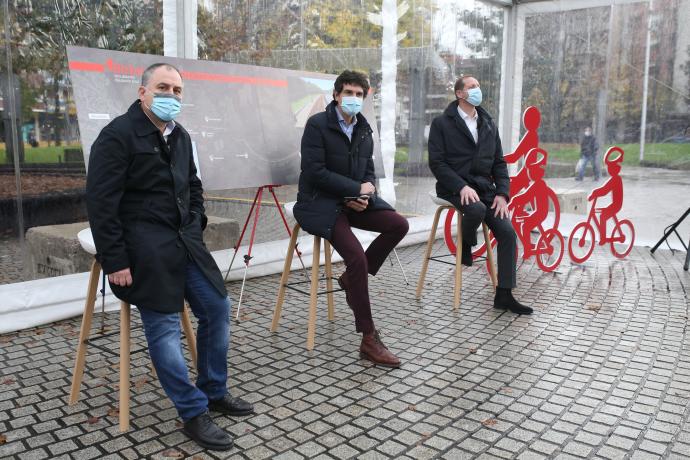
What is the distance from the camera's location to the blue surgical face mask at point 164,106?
2961mm

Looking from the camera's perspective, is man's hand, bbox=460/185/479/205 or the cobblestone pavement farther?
man's hand, bbox=460/185/479/205

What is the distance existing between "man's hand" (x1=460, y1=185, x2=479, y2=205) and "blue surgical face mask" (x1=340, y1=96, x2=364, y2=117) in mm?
1308

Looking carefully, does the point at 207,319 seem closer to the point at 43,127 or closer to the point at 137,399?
the point at 137,399

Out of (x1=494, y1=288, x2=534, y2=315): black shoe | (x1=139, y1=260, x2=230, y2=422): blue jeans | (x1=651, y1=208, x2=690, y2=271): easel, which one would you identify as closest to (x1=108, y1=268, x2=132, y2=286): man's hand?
(x1=139, y1=260, x2=230, y2=422): blue jeans

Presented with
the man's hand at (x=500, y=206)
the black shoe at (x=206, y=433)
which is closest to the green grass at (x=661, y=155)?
the man's hand at (x=500, y=206)

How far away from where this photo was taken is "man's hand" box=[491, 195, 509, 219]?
17.2 ft

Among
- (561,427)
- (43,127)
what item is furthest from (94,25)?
(561,427)

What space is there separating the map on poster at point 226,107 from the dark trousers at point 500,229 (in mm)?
1432

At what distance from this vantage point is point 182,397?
2.91 metres

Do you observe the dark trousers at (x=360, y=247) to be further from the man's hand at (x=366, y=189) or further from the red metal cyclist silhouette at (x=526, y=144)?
the red metal cyclist silhouette at (x=526, y=144)

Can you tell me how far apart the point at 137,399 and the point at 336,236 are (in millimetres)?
A: 1537

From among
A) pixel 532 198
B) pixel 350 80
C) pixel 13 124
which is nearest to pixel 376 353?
pixel 350 80

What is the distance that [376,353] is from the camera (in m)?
3.97

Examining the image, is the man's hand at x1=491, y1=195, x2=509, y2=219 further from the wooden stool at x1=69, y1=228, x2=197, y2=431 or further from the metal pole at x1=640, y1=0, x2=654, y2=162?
the metal pole at x1=640, y1=0, x2=654, y2=162
